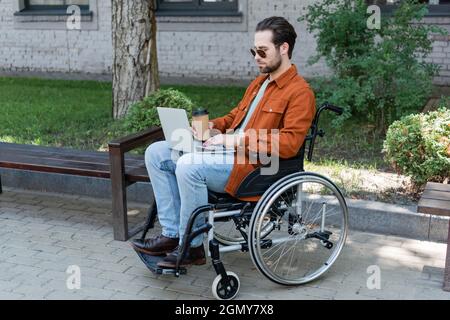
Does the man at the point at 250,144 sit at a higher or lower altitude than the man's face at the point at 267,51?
lower

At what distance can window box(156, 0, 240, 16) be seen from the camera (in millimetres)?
11383

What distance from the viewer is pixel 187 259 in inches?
140

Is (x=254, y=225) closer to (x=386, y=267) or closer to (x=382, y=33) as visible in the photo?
(x=386, y=267)

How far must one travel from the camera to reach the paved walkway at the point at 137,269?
3.63 meters

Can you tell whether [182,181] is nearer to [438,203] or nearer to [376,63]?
[438,203]

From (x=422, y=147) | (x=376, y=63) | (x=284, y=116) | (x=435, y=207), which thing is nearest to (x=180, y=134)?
(x=284, y=116)

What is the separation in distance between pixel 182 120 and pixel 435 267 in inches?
73.3

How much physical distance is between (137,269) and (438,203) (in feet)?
6.12

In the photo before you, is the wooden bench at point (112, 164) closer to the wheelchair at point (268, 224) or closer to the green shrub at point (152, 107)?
the wheelchair at point (268, 224)

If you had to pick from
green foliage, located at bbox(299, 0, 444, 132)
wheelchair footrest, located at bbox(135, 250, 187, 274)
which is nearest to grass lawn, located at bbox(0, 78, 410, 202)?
green foliage, located at bbox(299, 0, 444, 132)

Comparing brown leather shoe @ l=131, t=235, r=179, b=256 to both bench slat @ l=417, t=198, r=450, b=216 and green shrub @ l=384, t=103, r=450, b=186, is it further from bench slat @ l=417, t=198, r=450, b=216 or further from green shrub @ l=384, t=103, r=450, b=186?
green shrub @ l=384, t=103, r=450, b=186

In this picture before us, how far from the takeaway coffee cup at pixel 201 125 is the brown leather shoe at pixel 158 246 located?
2.10ft

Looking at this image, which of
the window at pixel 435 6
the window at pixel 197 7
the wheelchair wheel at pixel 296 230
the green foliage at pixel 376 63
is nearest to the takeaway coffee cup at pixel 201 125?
the wheelchair wheel at pixel 296 230

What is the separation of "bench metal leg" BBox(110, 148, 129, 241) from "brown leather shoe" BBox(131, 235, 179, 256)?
0.71 metres
